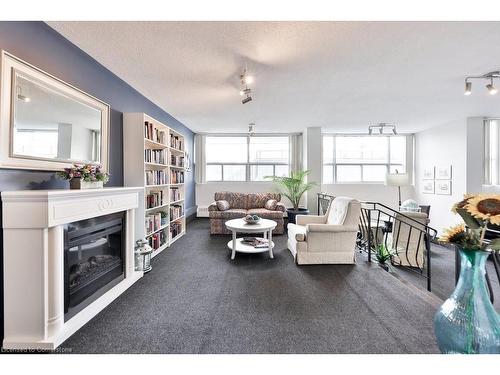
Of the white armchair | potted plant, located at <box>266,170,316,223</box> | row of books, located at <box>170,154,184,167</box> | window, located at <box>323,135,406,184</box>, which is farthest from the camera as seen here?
window, located at <box>323,135,406,184</box>

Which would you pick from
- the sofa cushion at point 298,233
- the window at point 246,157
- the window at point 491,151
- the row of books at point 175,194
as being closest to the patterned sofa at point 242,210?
the row of books at point 175,194

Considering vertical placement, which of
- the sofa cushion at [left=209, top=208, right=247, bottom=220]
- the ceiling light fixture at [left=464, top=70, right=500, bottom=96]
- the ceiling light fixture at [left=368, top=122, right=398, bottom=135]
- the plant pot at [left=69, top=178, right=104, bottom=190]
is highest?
the ceiling light fixture at [left=368, top=122, right=398, bottom=135]

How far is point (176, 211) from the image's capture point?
421 centimetres

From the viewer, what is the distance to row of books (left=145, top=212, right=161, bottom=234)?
3.11 meters

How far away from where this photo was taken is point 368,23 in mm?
1758

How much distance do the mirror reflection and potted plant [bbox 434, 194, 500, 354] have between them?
272cm

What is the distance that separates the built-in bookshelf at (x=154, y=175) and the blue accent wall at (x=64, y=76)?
14cm

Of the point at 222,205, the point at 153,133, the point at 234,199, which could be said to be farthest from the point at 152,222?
the point at 234,199

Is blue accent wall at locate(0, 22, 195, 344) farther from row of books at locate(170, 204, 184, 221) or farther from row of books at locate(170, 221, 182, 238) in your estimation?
row of books at locate(170, 221, 182, 238)

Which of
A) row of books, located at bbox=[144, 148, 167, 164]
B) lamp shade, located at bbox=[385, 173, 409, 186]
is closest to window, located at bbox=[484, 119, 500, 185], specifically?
lamp shade, located at bbox=[385, 173, 409, 186]

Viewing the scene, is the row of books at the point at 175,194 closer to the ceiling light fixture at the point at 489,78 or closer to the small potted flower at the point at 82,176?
the small potted flower at the point at 82,176
